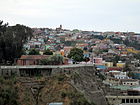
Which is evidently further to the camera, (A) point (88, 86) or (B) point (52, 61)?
(B) point (52, 61)

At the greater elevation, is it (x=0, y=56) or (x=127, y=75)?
(x=0, y=56)

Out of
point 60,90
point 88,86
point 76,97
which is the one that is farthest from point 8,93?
point 88,86

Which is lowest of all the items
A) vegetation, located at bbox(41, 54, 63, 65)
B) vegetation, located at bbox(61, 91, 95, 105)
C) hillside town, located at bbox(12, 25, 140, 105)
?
hillside town, located at bbox(12, 25, 140, 105)

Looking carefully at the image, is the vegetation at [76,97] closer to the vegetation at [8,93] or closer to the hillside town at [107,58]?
the vegetation at [8,93]

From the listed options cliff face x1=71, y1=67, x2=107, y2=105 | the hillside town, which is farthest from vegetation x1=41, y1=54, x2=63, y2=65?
cliff face x1=71, y1=67, x2=107, y2=105

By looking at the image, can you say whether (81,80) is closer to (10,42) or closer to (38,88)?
(38,88)

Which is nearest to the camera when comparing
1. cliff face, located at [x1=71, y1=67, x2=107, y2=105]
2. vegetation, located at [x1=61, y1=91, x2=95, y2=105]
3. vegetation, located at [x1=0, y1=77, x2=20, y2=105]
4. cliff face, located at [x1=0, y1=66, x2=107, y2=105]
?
vegetation, located at [x1=0, y1=77, x2=20, y2=105]

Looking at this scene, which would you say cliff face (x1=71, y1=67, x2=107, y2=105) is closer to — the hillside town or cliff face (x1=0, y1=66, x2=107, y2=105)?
cliff face (x1=0, y1=66, x2=107, y2=105)

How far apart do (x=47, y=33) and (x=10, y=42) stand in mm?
89743

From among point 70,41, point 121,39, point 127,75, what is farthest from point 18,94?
point 121,39

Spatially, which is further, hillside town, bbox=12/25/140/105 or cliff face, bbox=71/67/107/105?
hillside town, bbox=12/25/140/105

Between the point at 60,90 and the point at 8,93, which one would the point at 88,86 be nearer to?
the point at 60,90

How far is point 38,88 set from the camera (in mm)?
34375

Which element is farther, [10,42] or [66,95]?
[10,42]
